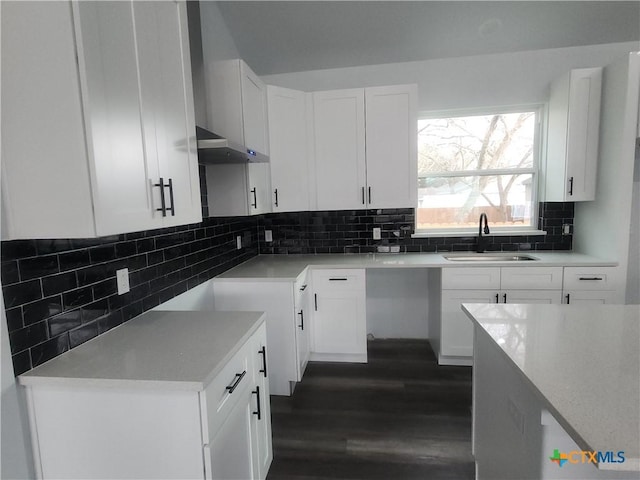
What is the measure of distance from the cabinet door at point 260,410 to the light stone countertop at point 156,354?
0.12 m

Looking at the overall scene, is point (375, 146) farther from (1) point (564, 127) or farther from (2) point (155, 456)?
(2) point (155, 456)

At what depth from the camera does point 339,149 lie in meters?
2.97

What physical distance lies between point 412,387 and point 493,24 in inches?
117

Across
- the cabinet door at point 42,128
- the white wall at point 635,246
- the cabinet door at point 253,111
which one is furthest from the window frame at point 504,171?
the cabinet door at point 42,128

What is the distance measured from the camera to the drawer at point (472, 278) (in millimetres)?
2635

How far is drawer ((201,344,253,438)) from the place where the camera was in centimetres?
106

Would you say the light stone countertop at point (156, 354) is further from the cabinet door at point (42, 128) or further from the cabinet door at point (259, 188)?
the cabinet door at point (259, 188)

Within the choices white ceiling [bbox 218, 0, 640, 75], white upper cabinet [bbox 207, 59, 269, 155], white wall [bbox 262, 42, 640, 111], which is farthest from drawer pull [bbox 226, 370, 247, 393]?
white wall [bbox 262, 42, 640, 111]

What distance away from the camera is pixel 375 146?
2918 millimetres

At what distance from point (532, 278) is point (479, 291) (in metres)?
0.41

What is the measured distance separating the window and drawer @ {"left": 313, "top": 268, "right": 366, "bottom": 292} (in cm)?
100

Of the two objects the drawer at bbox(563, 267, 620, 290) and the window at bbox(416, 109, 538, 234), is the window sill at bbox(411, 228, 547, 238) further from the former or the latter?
the drawer at bbox(563, 267, 620, 290)

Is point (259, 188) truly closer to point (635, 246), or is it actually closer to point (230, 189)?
point (230, 189)

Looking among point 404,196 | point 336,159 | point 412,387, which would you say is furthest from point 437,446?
point 336,159
